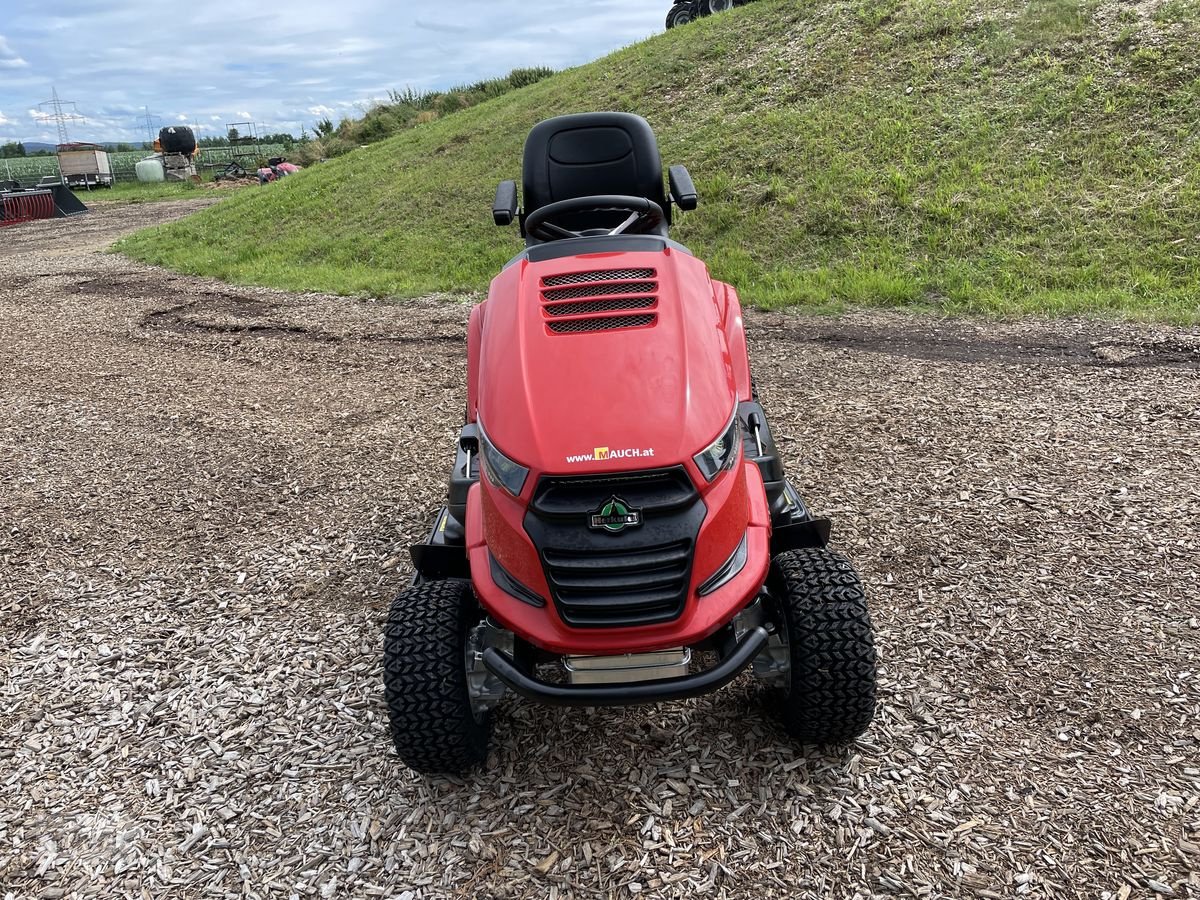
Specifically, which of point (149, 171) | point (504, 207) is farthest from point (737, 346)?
point (149, 171)

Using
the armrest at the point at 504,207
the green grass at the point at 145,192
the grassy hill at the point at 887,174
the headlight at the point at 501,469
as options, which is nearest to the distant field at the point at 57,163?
the green grass at the point at 145,192

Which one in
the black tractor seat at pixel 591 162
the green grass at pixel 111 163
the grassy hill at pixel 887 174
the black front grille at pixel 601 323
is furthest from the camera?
the green grass at pixel 111 163

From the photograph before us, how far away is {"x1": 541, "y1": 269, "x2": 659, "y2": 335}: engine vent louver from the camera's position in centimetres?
236

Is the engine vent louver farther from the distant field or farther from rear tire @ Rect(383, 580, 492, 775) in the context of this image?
the distant field

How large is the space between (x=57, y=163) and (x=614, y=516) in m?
36.9

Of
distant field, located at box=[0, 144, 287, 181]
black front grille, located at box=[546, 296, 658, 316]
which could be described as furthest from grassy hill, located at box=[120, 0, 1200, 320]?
distant field, located at box=[0, 144, 287, 181]

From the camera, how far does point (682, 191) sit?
369 centimetres

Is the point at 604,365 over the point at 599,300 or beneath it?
beneath

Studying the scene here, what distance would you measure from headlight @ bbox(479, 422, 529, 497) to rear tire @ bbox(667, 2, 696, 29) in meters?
19.8

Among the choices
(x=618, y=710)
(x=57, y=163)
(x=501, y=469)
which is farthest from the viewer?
(x=57, y=163)

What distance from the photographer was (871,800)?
226 cm

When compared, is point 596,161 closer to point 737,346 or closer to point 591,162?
point 591,162

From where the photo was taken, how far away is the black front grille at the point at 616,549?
2.02m

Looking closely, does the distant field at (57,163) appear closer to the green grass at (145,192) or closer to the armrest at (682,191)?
the green grass at (145,192)
